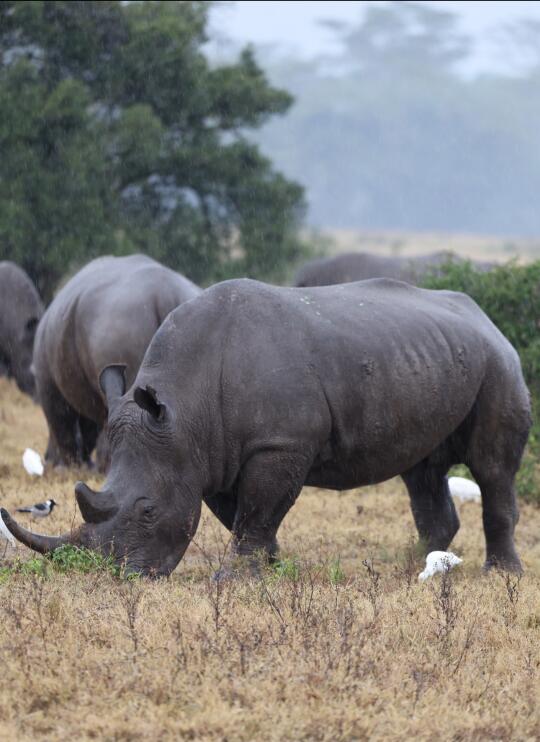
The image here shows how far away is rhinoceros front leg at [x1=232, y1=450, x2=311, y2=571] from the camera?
7406 mm

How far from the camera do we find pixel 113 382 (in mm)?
7695

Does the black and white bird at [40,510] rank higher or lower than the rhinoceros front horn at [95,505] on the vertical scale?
lower

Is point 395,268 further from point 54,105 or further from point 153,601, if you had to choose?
point 153,601

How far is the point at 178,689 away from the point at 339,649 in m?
0.82

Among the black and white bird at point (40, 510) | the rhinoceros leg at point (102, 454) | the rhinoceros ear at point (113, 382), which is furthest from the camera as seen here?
the rhinoceros leg at point (102, 454)

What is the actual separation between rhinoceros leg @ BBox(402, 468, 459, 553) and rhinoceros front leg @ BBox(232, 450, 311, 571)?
1649 millimetres

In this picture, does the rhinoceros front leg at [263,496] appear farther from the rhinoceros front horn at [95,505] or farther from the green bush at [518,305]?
the green bush at [518,305]

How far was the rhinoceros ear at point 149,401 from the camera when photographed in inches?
278

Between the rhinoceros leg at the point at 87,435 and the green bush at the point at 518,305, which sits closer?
the green bush at the point at 518,305

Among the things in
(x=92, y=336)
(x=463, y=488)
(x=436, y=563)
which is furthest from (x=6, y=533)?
(x=463, y=488)

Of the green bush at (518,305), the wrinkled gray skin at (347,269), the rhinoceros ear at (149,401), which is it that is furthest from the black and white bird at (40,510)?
the wrinkled gray skin at (347,269)

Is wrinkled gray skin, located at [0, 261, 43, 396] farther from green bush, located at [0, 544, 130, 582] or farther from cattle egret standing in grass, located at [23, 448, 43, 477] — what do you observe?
green bush, located at [0, 544, 130, 582]

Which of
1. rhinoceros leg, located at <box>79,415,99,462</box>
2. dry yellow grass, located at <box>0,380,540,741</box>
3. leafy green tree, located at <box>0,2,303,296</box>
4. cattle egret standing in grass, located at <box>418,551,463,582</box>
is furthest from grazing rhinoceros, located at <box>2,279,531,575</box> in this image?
leafy green tree, located at <box>0,2,303,296</box>

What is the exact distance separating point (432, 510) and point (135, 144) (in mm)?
16312
